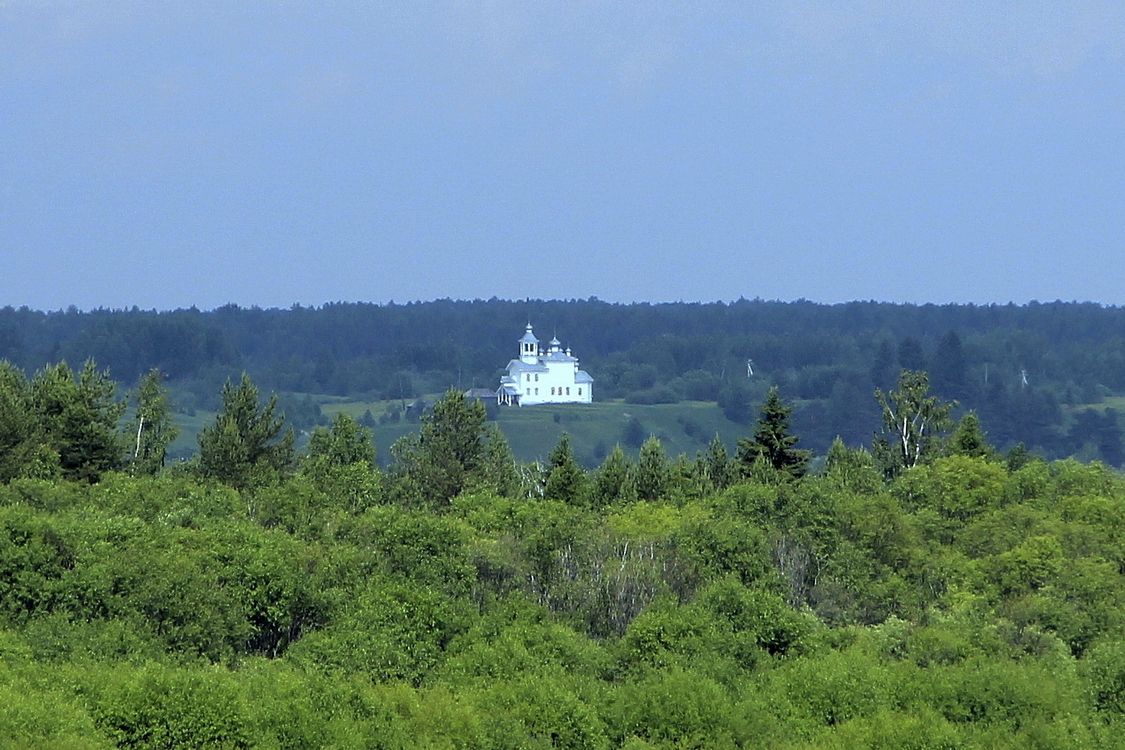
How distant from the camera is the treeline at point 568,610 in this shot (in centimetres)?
5525

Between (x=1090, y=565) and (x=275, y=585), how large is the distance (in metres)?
30.9

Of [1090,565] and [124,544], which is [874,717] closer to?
[1090,565]

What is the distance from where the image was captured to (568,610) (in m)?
71.2

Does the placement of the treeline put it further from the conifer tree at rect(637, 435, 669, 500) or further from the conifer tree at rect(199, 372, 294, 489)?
the conifer tree at rect(199, 372, 294, 489)

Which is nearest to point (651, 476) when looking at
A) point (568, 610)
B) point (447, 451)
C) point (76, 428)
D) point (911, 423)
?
point (447, 451)

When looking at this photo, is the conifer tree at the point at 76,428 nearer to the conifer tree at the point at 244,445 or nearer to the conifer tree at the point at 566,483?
the conifer tree at the point at 244,445

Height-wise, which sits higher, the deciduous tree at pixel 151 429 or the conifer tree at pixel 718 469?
the deciduous tree at pixel 151 429

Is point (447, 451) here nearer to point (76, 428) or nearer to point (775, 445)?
point (775, 445)

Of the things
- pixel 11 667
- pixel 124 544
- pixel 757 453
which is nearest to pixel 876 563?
pixel 757 453

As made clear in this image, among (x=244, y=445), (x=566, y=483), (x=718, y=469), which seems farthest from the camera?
(x=718, y=469)

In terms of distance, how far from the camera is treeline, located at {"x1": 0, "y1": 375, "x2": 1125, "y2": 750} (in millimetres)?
55250

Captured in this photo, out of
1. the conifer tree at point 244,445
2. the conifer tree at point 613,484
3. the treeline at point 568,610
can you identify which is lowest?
the treeline at point 568,610

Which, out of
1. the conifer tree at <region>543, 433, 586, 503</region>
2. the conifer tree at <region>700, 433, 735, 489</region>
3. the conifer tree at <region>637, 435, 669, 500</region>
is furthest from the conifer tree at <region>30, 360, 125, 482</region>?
the conifer tree at <region>700, 433, 735, 489</region>

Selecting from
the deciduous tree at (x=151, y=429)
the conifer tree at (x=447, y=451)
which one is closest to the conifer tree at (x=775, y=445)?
the conifer tree at (x=447, y=451)
